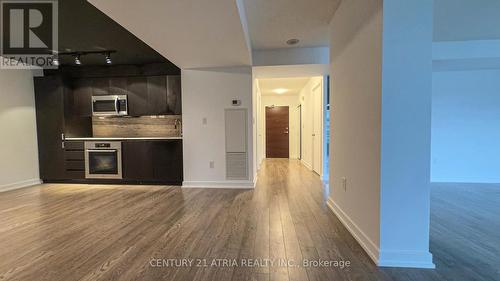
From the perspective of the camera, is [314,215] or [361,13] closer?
[361,13]

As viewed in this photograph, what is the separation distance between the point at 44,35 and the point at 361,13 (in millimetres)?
3921

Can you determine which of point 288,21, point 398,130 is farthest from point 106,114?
point 398,130

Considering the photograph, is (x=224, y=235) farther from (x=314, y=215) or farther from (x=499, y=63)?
(x=499, y=63)

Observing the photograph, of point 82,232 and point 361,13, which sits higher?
point 361,13

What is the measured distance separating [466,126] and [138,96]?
6392 millimetres

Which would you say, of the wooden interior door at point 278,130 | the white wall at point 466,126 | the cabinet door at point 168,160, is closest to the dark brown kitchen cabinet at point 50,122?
the cabinet door at point 168,160

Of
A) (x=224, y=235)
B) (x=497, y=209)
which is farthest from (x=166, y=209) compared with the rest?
(x=497, y=209)

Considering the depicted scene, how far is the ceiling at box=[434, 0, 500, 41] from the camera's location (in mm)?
2462

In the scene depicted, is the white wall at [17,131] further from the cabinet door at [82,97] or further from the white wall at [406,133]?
the white wall at [406,133]

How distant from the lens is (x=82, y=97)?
4.47 metres

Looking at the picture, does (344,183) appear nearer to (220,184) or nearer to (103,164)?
(220,184)

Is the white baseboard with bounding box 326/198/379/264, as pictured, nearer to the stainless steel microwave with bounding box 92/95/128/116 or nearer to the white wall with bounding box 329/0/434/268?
the white wall with bounding box 329/0/434/268

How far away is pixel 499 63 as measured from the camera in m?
3.85

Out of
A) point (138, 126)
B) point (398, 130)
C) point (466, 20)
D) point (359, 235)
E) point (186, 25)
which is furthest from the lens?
point (138, 126)
